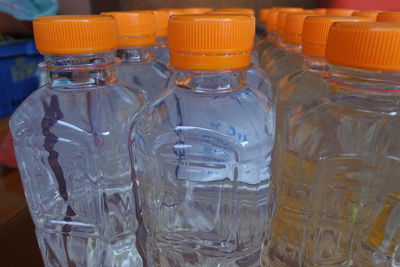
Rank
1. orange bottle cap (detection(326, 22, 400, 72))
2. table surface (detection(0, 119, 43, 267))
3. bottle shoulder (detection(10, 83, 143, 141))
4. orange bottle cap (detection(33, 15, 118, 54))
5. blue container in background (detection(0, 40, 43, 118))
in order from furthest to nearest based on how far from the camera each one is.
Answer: blue container in background (detection(0, 40, 43, 118)), table surface (detection(0, 119, 43, 267)), bottle shoulder (detection(10, 83, 143, 141)), orange bottle cap (detection(33, 15, 118, 54)), orange bottle cap (detection(326, 22, 400, 72))

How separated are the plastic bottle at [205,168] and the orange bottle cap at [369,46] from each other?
12 cm

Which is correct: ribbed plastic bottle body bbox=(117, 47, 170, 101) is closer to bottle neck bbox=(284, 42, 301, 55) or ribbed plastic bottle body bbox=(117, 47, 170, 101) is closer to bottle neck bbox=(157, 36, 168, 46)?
bottle neck bbox=(157, 36, 168, 46)

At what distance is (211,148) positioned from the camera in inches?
19.2

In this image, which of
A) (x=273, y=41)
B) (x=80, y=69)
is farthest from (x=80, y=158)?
(x=273, y=41)

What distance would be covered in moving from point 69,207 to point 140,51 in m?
0.33

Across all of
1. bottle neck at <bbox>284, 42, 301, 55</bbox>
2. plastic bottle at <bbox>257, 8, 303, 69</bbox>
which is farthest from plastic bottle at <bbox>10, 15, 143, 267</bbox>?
plastic bottle at <bbox>257, 8, 303, 69</bbox>

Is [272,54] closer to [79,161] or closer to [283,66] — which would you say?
[283,66]

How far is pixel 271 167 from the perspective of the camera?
1.69 feet

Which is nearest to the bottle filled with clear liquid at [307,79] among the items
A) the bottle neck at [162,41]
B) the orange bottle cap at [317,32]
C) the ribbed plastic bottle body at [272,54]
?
the orange bottle cap at [317,32]

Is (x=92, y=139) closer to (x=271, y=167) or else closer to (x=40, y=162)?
(x=40, y=162)

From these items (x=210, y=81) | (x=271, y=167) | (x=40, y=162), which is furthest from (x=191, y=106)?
(x=40, y=162)

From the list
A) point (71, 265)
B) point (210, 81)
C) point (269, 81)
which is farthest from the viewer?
point (269, 81)

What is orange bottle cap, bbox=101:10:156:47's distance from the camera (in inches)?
22.5

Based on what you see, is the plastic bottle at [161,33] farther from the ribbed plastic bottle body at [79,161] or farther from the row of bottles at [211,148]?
the ribbed plastic bottle body at [79,161]
